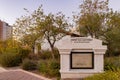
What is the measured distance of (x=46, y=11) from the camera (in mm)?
25844

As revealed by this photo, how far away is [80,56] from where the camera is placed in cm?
1522

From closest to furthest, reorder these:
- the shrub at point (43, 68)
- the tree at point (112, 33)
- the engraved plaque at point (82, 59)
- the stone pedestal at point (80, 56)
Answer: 1. the stone pedestal at point (80, 56)
2. the engraved plaque at point (82, 59)
3. the shrub at point (43, 68)
4. the tree at point (112, 33)

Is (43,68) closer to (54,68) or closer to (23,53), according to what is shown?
(54,68)

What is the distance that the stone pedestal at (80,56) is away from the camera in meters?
15.1

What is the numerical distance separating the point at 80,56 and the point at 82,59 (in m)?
0.20

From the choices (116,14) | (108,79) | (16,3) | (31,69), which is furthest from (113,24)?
(108,79)

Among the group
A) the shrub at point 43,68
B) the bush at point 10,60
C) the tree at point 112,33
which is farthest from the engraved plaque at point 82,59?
the tree at point 112,33

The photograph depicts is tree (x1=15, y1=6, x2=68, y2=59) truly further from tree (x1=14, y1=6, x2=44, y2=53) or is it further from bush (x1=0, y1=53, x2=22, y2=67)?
bush (x1=0, y1=53, x2=22, y2=67)

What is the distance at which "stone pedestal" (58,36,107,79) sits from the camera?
15.1 metres

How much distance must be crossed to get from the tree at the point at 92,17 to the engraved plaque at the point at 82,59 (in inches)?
578

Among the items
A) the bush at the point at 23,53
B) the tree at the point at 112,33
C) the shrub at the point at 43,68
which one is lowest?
the shrub at the point at 43,68

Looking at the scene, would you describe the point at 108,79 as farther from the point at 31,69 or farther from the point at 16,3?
the point at 16,3

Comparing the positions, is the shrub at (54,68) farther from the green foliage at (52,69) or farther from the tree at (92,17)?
the tree at (92,17)

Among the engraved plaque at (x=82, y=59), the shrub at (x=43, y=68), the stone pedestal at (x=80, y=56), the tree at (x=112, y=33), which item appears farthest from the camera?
the tree at (x=112, y=33)
